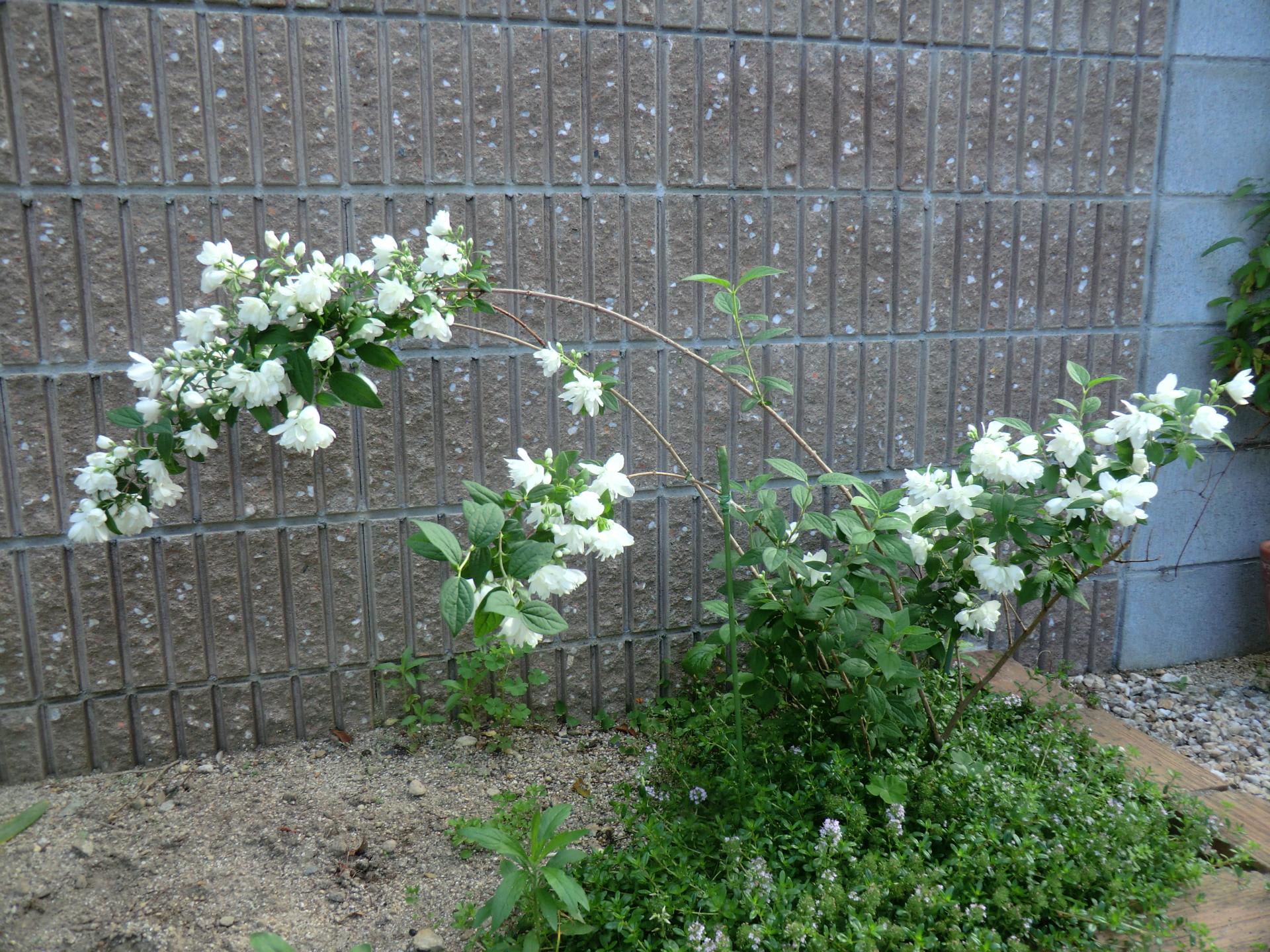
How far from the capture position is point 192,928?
1.74 m

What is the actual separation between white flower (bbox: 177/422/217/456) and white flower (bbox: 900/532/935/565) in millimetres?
1425

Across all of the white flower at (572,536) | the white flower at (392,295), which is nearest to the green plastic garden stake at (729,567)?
the white flower at (572,536)

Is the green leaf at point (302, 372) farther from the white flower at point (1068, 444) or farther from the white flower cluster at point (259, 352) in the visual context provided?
the white flower at point (1068, 444)

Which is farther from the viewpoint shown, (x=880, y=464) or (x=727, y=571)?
(x=880, y=464)

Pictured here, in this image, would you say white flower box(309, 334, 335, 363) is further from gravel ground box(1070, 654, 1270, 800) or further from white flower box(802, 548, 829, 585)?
gravel ground box(1070, 654, 1270, 800)

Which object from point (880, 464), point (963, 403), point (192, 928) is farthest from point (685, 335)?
point (192, 928)

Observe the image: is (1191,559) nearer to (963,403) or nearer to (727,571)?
(963,403)

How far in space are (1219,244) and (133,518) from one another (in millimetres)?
2949

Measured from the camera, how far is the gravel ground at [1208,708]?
2.48 metres

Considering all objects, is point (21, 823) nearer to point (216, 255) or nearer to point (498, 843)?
point (498, 843)

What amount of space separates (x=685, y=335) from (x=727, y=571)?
0.72 meters

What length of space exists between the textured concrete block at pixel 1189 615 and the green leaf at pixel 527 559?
7.25 ft

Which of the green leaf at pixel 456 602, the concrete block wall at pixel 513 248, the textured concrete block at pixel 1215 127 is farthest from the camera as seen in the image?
the textured concrete block at pixel 1215 127

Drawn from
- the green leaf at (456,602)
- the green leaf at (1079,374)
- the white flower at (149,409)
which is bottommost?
the green leaf at (456,602)
